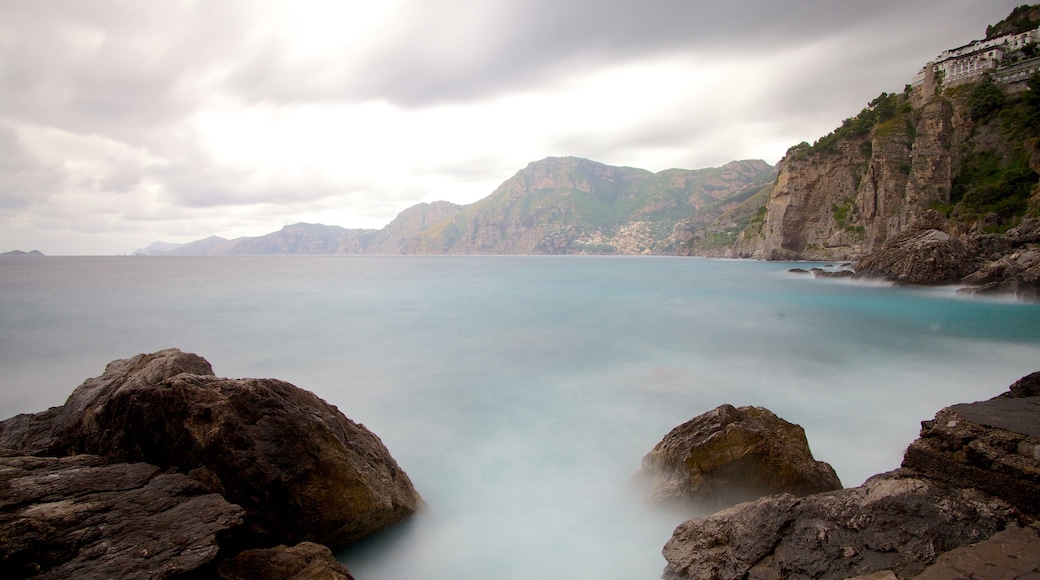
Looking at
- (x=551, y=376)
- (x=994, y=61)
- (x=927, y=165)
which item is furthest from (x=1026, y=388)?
(x=994, y=61)

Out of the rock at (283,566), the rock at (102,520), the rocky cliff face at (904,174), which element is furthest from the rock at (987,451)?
the rocky cliff face at (904,174)

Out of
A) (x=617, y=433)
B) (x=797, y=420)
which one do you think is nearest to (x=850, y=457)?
(x=797, y=420)

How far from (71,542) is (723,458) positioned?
6009 mm

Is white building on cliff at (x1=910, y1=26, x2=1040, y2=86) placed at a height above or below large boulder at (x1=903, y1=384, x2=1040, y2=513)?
above

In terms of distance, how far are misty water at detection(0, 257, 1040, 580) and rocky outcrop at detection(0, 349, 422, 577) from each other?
3.27ft

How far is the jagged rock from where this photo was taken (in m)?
4.32

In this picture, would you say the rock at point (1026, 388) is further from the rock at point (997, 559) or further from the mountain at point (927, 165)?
the mountain at point (927, 165)

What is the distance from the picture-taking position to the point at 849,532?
355 cm

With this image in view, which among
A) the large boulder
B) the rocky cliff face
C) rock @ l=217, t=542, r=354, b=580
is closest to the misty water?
rock @ l=217, t=542, r=354, b=580

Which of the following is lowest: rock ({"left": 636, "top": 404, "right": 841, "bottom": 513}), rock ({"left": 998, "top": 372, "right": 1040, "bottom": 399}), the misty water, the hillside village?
the misty water

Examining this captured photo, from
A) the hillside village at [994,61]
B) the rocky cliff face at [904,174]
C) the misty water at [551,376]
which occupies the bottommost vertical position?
the misty water at [551,376]

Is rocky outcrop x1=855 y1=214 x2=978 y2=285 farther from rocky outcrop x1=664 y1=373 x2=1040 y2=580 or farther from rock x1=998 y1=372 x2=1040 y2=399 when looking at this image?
rocky outcrop x1=664 y1=373 x2=1040 y2=580

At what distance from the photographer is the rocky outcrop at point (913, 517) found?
323cm

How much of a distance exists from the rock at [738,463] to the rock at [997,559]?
91.9 inches
